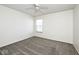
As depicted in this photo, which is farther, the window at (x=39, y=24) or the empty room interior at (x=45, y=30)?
the window at (x=39, y=24)

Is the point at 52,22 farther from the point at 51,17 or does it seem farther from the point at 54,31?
the point at 54,31

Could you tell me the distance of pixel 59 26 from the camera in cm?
390

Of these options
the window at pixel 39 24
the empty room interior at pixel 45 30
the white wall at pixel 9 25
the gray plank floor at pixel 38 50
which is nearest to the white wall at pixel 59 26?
the empty room interior at pixel 45 30

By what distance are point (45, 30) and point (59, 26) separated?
1349 millimetres

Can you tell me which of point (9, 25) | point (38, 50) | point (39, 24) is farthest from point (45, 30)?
point (9, 25)

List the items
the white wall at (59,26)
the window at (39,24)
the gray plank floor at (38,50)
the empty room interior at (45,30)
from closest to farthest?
the gray plank floor at (38,50) < the empty room interior at (45,30) < the white wall at (59,26) < the window at (39,24)

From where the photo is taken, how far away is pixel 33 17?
551 centimetres

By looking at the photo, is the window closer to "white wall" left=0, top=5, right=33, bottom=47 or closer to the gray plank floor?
"white wall" left=0, top=5, right=33, bottom=47

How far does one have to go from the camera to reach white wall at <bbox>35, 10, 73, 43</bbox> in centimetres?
341

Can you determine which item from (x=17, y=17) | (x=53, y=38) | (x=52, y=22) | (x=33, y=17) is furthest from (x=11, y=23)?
(x=53, y=38)

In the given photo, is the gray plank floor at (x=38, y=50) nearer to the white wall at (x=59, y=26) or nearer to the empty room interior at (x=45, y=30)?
the empty room interior at (x=45, y=30)

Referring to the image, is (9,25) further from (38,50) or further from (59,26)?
(59,26)

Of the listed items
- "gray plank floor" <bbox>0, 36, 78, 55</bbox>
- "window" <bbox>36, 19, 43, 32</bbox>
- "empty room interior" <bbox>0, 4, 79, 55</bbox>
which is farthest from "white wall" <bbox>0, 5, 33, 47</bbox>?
"window" <bbox>36, 19, 43, 32</bbox>

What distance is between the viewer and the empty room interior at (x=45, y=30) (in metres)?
2.50
